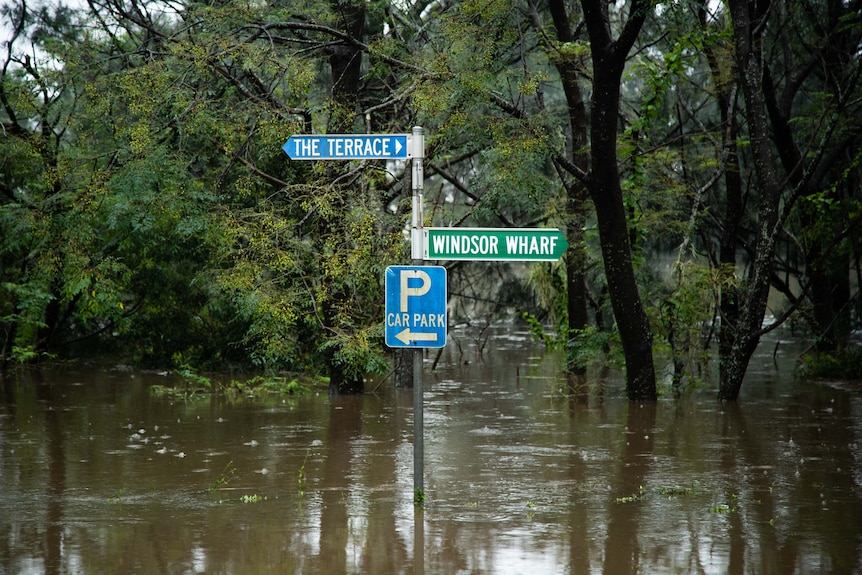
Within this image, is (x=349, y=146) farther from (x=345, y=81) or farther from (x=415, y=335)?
(x=345, y=81)

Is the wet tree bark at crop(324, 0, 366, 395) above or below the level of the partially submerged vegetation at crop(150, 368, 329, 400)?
above

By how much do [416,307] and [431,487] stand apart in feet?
7.57

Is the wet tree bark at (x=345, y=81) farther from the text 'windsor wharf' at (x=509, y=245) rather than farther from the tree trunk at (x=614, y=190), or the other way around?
the text 'windsor wharf' at (x=509, y=245)

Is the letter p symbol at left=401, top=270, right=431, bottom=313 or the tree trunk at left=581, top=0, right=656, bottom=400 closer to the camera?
the letter p symbol at left=401, top=270, right=431, bottom=313

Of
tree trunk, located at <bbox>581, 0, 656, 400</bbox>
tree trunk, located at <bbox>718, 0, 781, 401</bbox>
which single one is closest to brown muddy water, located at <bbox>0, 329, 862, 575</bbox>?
tree trunk, located at <bbox>581, 0, 656, 400</bbox>

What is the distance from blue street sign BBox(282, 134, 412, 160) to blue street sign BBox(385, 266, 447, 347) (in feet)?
3.33

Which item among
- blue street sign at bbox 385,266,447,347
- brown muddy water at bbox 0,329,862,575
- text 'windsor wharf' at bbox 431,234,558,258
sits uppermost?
text 'windsor wharf' at bbox 431,234,558,258

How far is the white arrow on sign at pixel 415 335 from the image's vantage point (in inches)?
313

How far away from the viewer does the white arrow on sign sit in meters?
7.95

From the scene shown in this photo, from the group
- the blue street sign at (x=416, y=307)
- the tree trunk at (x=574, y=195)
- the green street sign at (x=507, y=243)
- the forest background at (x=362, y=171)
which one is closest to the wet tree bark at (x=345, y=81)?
the forest background at (x=362, y=171)

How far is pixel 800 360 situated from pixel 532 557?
16835 mm

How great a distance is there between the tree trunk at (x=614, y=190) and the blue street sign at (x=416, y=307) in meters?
6.82

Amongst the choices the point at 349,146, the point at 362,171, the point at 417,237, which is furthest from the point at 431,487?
the point at 362,171

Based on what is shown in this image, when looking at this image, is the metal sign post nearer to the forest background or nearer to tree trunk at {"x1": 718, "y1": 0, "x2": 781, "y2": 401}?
the forest background
